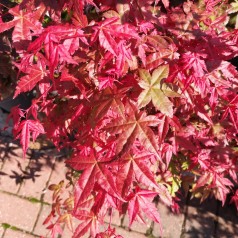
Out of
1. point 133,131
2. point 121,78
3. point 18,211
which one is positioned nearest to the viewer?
point 133,131

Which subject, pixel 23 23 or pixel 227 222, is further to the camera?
pixel 227 222

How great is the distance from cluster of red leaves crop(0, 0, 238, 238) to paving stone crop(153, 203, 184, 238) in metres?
0.96

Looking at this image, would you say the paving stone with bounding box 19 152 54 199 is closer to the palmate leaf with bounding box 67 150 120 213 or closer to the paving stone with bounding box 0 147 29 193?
the paving stone with bounding box 0 147 29 193

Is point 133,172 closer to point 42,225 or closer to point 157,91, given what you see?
point 157,91

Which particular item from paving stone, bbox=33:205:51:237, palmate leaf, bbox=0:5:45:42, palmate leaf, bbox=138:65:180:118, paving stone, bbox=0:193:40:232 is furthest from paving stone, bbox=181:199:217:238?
palmate leaf, bbox=0:5:45:42

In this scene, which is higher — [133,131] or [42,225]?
[133,131]

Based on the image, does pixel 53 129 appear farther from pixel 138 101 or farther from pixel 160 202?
pixel 160 202

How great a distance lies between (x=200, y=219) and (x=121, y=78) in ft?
5.54

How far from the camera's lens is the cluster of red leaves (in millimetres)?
1373

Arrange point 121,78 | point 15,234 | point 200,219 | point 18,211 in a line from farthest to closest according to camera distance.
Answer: point 200,219 → point 18,211 → point 15,234 → point 121,78

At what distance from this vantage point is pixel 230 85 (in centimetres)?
159

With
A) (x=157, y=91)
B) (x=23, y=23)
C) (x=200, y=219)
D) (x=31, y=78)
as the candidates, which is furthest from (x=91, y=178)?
(x=200, y=219)

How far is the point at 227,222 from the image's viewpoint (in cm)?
277

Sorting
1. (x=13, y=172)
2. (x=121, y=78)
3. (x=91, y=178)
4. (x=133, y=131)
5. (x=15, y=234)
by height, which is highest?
(x=121, y=78)
